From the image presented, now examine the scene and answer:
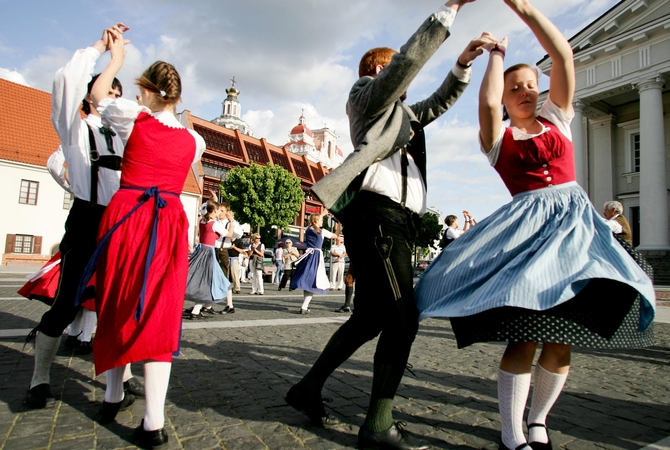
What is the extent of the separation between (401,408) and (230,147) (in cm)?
6796

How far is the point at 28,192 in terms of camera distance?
33156mm

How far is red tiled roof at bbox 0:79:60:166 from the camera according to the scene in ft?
109

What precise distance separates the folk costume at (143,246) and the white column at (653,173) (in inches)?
983

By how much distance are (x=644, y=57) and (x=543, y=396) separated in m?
26.8

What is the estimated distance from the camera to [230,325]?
21.1 ft

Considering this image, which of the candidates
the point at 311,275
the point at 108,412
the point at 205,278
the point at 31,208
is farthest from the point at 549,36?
the point at 31,208

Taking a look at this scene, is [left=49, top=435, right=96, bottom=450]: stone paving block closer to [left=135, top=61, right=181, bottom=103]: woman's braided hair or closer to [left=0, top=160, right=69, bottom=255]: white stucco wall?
[left=135, top=61, right=181, bottom=103]: woman's braided hair

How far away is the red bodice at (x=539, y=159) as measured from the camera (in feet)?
7.32

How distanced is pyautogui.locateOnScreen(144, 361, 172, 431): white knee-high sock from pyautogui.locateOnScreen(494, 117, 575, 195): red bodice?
2.03m

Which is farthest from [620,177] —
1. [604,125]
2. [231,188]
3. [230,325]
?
[231,188]

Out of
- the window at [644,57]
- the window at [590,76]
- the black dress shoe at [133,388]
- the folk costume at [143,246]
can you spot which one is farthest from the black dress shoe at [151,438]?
the window at [590,76]

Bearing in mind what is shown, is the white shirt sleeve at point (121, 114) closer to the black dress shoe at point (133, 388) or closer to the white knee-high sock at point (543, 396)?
the black dress shoe at point (133, 388)

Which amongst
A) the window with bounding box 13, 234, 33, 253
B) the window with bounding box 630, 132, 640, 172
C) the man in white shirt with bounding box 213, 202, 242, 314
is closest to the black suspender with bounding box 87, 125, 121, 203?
the man in white shirt with bounding box 213, 202, 242, 314

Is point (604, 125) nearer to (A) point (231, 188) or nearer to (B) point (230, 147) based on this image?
(A) point (231, 188)
